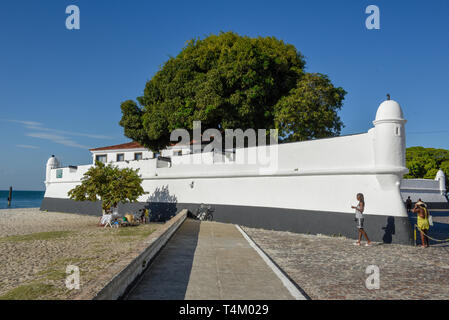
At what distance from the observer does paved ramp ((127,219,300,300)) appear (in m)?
5.52

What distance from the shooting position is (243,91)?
22.9m

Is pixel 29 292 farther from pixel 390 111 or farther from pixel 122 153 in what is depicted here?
pixel 122 153

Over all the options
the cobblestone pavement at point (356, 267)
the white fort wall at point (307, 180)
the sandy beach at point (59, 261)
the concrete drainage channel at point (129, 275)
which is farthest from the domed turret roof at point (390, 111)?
the sandy beach at point (59, 261)

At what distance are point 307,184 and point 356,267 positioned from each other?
268 inches

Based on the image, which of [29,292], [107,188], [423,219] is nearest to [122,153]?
[107,188]

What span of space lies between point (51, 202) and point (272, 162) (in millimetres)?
28729

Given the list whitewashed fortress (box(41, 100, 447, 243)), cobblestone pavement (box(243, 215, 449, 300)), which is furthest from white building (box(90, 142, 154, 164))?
cobblestone pavement (box(243, 215, 449, 300))

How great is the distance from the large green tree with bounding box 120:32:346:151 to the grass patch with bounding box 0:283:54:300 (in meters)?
16.8

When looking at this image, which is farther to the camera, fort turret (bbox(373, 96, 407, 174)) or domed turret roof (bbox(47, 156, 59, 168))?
domed turret roof (bbox(47, 156, 59, 168))

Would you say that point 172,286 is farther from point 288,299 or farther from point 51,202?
point 51,202

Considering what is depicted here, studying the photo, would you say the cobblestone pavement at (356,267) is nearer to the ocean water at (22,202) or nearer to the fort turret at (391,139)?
the fort turret at (391,139)

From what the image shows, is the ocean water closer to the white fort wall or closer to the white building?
the white building
